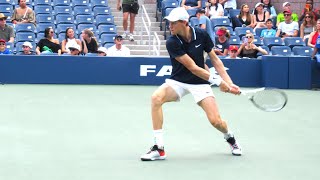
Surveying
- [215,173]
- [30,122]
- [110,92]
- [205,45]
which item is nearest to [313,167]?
[215,173]

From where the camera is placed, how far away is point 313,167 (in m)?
9.74

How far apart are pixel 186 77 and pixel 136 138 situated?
181cm

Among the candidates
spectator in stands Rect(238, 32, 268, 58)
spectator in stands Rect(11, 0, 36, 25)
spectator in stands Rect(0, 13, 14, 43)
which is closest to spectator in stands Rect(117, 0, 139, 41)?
spectator in stands Rect(11, 0, 36, 25)

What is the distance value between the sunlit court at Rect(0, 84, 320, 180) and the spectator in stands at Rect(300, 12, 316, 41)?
5.69 meters

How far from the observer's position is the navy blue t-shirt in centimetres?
1000

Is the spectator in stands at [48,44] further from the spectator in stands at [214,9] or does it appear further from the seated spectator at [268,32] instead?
the seated spectator at [268,32]

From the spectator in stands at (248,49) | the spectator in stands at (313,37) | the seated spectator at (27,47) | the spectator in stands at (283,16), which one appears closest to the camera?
the seated spectator at (27,47)

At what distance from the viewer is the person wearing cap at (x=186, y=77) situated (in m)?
9.95

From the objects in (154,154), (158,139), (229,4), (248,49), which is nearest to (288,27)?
(229,4)

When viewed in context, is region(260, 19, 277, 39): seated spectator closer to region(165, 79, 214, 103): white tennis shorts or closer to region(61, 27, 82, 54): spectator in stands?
region(61, 27, 82, 54): spectator in stands

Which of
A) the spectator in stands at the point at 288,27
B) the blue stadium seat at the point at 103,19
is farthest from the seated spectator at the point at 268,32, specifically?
the blue stadium seat at the point at 103,19

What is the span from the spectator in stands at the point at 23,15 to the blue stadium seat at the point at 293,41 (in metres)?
6.07

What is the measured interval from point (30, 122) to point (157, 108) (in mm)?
3526

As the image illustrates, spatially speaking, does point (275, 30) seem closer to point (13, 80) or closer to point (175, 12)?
point (13, 80)
